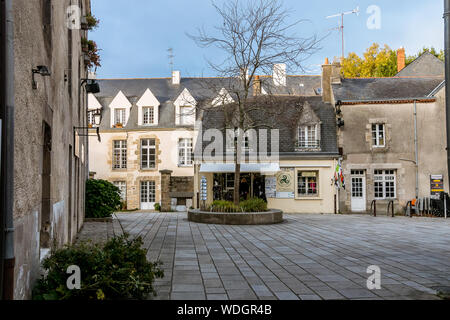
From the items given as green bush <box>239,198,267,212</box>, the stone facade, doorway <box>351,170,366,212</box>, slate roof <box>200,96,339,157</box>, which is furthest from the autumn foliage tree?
the stone facade

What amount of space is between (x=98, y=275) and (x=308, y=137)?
2008 cm

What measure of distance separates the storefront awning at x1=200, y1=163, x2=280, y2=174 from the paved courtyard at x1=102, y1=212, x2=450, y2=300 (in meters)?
9.58

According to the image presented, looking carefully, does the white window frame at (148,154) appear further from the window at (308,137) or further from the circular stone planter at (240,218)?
the circular stone planter at (240,218)

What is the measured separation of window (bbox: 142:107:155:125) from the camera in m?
29.7

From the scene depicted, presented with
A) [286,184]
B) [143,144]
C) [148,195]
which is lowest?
[148,195]

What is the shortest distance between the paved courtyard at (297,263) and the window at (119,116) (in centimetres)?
1899

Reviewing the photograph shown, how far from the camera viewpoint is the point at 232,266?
713cm

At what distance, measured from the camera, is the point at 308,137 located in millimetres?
23297

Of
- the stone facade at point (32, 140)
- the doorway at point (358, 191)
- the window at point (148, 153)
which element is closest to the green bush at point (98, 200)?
the stone facade at point (32, 140)

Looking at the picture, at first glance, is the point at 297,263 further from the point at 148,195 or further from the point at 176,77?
the point at 176,77

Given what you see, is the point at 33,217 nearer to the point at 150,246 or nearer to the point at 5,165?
the point at 5,165

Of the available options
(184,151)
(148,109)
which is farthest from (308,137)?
(148,109)

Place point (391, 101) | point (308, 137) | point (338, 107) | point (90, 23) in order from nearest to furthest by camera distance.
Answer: point (90, 23) < point (391, 101) < point (338, 107) < point (308, 137)

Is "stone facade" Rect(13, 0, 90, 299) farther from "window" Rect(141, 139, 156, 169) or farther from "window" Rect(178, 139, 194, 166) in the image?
"window" Rect(141, 139, 156, 169)
